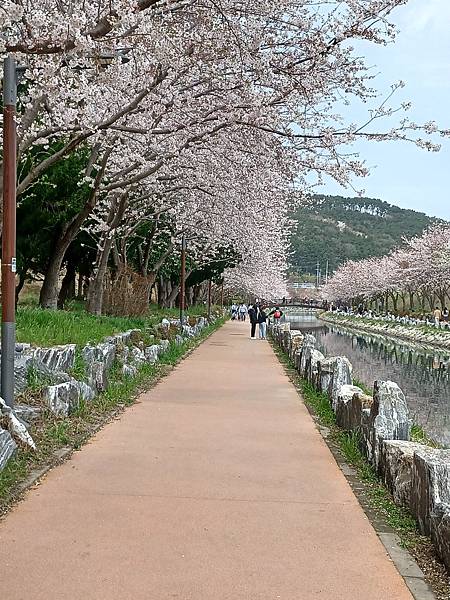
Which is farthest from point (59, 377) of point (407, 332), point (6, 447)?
point (407, 332)

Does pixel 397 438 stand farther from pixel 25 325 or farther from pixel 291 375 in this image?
pixel 291 375

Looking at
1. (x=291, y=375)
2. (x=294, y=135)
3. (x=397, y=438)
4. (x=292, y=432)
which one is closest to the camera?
(x=397, y=438)

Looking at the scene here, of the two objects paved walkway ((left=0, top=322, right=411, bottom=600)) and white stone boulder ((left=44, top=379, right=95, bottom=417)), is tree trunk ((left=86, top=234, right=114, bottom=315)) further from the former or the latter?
paved walkway ((left=0, top=322, right=411, bottom=600))

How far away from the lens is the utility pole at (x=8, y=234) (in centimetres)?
743

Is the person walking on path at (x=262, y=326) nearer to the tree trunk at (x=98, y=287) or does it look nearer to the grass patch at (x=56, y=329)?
the tree trunk at (x=98, y=287)

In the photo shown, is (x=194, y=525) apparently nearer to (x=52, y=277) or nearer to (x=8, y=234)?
(x=8, y=234)

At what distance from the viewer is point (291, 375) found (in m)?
17.2

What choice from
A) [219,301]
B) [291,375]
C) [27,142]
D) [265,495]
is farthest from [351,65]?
[219,301]

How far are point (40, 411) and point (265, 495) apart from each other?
2.88 metres

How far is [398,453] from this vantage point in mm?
6367

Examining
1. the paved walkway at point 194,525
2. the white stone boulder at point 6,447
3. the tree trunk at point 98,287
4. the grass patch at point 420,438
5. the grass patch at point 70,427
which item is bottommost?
the grass patch at point 420,438

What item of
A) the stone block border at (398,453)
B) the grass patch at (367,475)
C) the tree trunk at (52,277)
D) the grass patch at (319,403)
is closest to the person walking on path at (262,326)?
the tree trunk at (52,277)

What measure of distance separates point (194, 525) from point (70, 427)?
3.41 metres

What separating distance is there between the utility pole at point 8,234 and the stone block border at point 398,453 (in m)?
3.42
